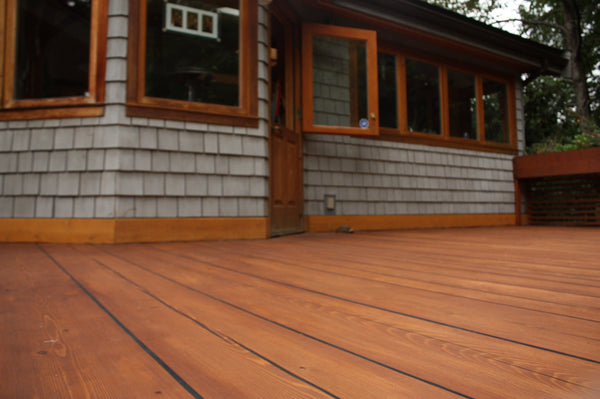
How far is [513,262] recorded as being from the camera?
5.92ft

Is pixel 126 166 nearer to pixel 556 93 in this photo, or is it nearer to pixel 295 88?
pixel 295 88

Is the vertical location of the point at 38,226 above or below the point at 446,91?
below

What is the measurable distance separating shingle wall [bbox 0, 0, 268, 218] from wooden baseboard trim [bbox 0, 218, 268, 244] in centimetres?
5

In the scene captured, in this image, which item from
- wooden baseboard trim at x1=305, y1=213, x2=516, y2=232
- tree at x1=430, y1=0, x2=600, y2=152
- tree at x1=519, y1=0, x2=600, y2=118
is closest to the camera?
wooden baseboard trim at x1=305, y1=213, x2=516, y2=232

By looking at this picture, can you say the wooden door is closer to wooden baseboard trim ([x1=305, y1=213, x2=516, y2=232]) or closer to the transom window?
wooden baseboard trim ([x1=305, y1=213, x2=516, y2=232])

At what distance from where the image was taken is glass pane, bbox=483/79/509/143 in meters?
5.46

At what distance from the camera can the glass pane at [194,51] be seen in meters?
2.88

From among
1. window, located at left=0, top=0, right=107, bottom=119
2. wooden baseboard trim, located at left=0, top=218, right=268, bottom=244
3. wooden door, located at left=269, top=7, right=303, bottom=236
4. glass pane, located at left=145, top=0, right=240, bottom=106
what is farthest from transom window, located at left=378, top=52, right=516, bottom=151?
window, located at left=0, top=0, right=107, bottom=119

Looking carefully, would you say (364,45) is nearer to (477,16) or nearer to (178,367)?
(178,367)

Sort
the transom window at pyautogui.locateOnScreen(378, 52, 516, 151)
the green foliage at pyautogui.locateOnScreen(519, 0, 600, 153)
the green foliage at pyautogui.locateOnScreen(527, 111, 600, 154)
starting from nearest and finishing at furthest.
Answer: the transom window at pyautogui.locateOnScreen(378, 52, 516, 151) → the green foliage at pyautogui.locateOnScreen(527, 111, 600, 154) → the green foliage at pyautogui.locateOnScreen(519, 0, 600, 153)

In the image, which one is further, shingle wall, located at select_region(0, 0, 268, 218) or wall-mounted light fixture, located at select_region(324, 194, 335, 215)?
wall-mounted light fixture, located at select_region(324, 194, 335, 215)

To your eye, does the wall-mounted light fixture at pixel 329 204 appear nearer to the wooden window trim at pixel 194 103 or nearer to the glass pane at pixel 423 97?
the wooden window trim at pixel 194 103

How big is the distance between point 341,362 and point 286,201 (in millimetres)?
2945

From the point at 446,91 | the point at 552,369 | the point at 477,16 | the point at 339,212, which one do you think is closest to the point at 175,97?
the point at 339,212
